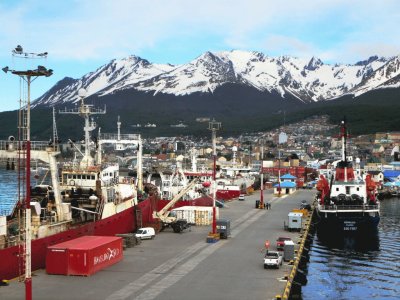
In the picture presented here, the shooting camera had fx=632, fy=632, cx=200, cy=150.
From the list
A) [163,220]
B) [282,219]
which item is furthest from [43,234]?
[282,219]

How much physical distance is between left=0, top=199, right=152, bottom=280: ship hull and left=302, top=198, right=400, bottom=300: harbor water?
558 inches

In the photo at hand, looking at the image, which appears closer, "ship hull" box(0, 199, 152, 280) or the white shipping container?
"ship hull" box(0, 199, 152, 280)

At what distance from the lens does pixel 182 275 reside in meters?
33.1

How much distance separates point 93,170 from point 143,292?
19686 mm

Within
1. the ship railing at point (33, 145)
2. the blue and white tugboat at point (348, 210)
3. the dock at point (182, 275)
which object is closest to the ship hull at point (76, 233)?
the dock at point (182, 275)

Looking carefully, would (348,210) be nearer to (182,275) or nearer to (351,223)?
(351,223)

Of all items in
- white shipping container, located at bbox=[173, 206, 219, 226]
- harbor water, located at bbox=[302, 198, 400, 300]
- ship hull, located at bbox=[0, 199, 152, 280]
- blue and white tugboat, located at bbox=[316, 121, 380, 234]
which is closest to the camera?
ship hull, located at bbox=[0, 199, 152, 280]

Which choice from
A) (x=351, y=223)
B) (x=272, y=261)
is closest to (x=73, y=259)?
(x=272, y=261)

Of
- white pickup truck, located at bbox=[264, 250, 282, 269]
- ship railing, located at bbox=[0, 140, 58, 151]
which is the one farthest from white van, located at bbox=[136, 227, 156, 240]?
white pickup truck, located at bbox=[264, 250, 282, 269]

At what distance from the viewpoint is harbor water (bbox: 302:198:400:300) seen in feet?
120

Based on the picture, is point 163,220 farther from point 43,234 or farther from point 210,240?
point 43,234

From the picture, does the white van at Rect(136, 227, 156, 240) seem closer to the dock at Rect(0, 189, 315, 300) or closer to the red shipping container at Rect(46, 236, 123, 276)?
the dock at Rect(0, 189, 315, 300)

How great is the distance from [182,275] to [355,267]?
16.2 m

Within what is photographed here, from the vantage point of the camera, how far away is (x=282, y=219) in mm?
60656
